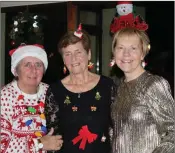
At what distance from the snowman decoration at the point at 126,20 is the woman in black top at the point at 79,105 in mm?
282

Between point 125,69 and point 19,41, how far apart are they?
1146 mm

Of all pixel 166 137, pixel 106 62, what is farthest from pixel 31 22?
pixel 106 62

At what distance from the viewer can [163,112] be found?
6.38ft

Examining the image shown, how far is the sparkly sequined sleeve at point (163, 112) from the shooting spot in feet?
6.30

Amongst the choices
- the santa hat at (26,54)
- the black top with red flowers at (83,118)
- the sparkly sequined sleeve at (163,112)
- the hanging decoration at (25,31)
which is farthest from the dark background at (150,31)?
the sparkly sequined sleeve at (163,112)

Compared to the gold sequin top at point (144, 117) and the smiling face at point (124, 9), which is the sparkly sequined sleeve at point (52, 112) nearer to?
the gold sequin top at point (144, 117)

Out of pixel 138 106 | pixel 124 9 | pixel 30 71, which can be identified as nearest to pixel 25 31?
pixel 30 71

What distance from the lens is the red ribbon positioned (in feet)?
7.68

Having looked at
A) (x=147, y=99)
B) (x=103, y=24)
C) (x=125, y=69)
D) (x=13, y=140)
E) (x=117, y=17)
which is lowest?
(x=13, y=140)

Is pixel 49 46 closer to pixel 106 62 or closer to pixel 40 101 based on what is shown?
pixel 106 62

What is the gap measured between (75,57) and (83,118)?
1.38 feet

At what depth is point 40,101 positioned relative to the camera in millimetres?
2621

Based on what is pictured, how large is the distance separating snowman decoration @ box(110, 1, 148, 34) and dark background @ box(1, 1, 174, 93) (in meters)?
2.06

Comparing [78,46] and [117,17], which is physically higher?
[117,17]
